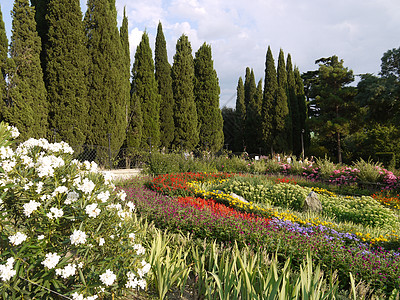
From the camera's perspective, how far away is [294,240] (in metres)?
3.58

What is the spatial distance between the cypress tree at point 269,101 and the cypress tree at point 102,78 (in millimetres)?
13322

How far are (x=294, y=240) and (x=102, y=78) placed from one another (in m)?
12.1

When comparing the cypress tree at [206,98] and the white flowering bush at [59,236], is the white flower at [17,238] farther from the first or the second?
the cypress tree at [206,98]

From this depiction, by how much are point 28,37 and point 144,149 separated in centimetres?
734

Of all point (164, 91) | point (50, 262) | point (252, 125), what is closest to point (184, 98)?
point (164, 91)

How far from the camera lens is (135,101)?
52.7 ft

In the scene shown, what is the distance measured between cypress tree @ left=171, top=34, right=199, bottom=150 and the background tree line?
0.22ft

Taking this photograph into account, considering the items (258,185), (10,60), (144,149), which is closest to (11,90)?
(10,60)

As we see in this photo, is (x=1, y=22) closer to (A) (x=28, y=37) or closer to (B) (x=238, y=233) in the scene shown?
(A) (x=28, y=37)

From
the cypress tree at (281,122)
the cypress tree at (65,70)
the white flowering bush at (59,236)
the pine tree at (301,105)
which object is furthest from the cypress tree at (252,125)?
the white flowering bush at (59,236)

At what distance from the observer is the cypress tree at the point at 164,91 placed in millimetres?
17938

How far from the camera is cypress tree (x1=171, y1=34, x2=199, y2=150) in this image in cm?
1836

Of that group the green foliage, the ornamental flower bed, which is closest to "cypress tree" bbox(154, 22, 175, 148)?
the green foliage

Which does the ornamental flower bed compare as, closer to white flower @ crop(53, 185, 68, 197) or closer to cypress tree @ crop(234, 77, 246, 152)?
white flower @ crop(53, 185, 68, 197)
